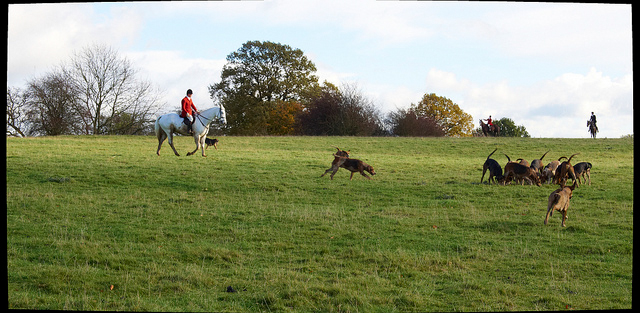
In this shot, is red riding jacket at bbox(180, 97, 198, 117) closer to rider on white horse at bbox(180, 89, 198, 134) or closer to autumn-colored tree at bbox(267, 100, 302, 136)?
rider on white horse at bbox(180, 89, 198, 134)

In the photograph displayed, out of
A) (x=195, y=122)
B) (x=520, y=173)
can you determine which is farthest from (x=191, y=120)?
(x=520, y=173)

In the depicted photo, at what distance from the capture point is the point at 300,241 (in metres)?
10.6

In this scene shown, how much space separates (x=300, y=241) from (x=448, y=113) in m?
57.9

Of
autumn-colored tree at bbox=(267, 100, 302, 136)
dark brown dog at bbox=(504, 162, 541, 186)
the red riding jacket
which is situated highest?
autumn-colored tree at bbox=(267, 100, 302, 136)

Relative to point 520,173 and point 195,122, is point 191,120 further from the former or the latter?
point 520,173

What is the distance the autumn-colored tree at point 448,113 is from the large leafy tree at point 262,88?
1813 cm

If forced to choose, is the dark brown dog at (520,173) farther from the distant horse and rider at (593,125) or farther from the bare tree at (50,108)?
the bare tree at (50,108)

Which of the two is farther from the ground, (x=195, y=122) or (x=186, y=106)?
(x=186, y=106)

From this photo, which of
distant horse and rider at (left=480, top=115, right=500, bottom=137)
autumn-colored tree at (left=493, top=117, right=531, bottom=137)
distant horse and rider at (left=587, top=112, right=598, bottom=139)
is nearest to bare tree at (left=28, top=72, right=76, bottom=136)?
distant horse and rider at (left=480, top=115, right=500, bottom=137)

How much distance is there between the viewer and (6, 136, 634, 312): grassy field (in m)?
7.16

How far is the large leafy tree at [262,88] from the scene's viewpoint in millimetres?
51344

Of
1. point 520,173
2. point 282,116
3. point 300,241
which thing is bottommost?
point 300,241

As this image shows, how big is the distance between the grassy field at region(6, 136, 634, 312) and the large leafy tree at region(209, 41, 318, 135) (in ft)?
98.5

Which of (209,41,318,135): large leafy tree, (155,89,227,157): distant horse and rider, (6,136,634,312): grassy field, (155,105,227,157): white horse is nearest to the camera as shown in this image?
(6,136,634,312): grassy field
